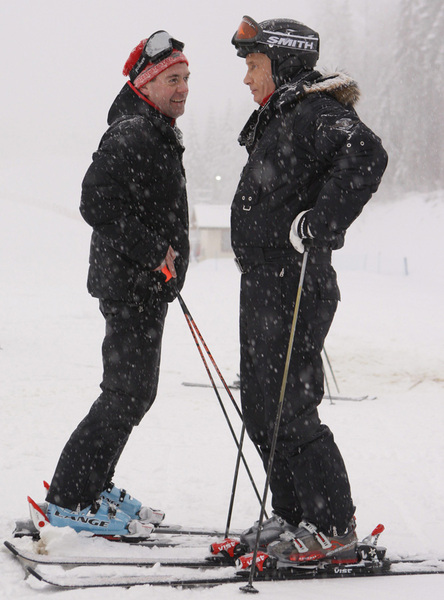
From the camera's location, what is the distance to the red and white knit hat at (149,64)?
3.31 metres

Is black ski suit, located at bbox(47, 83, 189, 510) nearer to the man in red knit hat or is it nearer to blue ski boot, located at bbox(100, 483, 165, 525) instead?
the man in red knit hat

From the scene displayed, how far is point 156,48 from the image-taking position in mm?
A: 3334

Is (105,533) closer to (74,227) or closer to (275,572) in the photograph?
(275,572)

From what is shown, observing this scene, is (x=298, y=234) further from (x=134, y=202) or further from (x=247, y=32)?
(x=247, y=32)

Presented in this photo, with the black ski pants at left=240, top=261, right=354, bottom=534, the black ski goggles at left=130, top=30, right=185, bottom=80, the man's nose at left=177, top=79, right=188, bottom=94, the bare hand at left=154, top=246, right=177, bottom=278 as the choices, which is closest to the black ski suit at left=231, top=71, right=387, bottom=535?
the black ski pants at left=240, top=261, right=354, bottom=534

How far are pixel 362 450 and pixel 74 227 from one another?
55.5 metres

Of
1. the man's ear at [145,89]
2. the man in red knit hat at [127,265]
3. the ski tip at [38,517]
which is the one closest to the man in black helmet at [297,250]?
the man in red knit hat at [127,265]

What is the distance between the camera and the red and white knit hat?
331cm

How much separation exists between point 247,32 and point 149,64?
1.97 feet

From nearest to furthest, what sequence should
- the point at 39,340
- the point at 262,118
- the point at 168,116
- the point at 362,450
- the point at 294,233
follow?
1. the point at 294,233
2. the point at 262,118
3. the point at 168,116
4. the point at 362,450
5. the point at 39,340

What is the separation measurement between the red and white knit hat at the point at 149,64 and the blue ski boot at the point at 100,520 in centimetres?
230

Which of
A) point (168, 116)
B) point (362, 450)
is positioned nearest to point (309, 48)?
point (168, 116)

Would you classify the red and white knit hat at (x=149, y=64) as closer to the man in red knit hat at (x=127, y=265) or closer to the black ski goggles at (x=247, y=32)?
the man in red knit hat at (x=127, y=265)

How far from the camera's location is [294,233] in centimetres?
282
